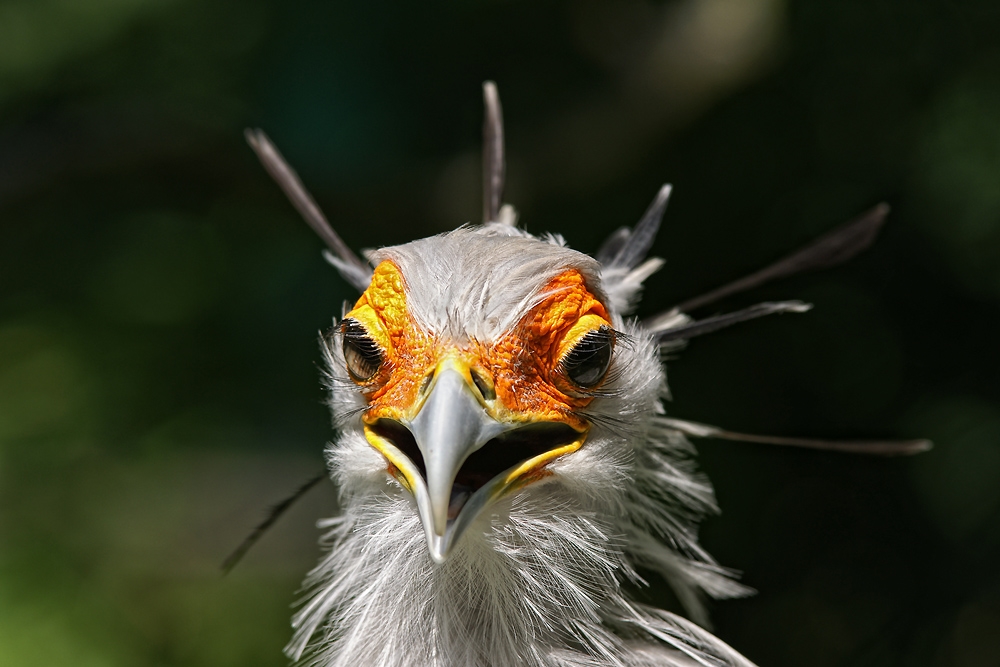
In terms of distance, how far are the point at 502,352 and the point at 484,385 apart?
0.07 m

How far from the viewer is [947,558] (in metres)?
3.18

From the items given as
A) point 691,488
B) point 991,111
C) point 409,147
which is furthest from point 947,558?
point 409,147

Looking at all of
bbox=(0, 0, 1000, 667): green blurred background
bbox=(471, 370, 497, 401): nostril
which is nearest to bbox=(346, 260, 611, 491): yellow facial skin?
bbox=(471, 370, 497, 401): nostril

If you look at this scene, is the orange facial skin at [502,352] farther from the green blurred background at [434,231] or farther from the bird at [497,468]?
the green blurred background at [434,231]

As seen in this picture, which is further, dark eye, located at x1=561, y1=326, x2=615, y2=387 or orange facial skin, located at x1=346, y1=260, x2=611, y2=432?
dark eye, located at x1=561, y1=326, x2=615, y2=387

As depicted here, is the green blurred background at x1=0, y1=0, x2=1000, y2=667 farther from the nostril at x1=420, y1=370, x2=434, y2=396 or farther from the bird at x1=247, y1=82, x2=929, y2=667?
the nostril at x1=420, y1=370, x2=434, y2=396

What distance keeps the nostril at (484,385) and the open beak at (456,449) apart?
0.01 metres

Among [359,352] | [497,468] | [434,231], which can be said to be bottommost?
[497,468]

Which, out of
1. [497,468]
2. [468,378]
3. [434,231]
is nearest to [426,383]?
[468,378]

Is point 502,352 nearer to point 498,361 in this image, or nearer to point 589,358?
point 498,361

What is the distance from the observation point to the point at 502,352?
1.25m

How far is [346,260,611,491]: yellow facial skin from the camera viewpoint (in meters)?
1.22

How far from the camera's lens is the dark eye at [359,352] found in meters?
1.34

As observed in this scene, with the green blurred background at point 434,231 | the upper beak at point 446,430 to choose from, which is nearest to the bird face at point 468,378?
the upper beak at point 446,430
